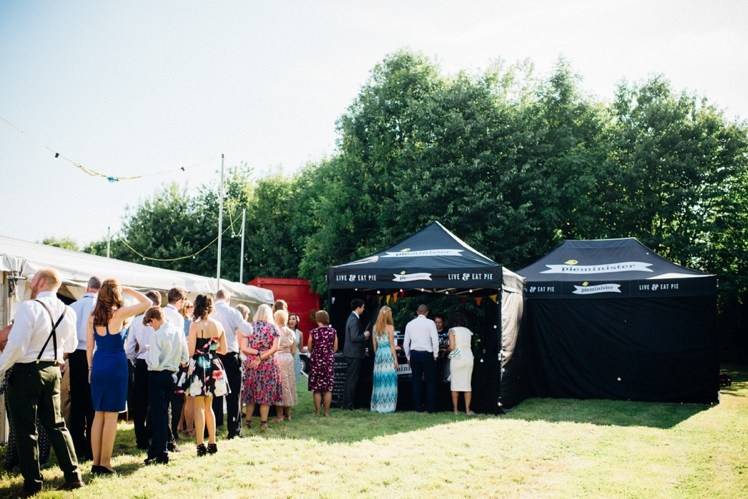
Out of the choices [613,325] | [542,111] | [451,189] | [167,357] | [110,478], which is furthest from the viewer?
[542,111]

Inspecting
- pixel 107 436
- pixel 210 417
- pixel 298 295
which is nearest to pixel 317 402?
pixel 210 417

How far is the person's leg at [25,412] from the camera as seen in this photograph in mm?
4781

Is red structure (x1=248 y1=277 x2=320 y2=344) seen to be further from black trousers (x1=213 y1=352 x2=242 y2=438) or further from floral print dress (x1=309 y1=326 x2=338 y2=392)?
black trousers (x1=213 y1=352 x2=242 y2=438)

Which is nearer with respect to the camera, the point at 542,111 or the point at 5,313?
the point at 5,313

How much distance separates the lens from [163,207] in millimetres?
32875

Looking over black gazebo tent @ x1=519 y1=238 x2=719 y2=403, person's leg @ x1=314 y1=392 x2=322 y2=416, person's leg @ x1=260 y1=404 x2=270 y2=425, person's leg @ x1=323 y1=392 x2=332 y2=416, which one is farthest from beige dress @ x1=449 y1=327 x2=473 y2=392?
person's leg @ x1=260 y1=404 x2=270 y2=425

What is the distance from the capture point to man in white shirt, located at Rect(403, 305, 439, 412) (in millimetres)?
9656

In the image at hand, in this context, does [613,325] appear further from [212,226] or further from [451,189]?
[212,226]

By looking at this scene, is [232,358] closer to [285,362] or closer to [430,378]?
[285,362]

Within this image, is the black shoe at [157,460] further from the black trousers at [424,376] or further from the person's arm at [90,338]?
the black trousers at [424,376]

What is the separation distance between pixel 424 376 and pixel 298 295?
15079 millimetres

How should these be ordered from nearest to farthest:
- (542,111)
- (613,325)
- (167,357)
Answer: (167,357)
(613,325)
(542,111)

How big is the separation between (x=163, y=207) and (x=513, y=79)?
62.8ft

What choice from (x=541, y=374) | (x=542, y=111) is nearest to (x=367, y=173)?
(x=542, y=111)
